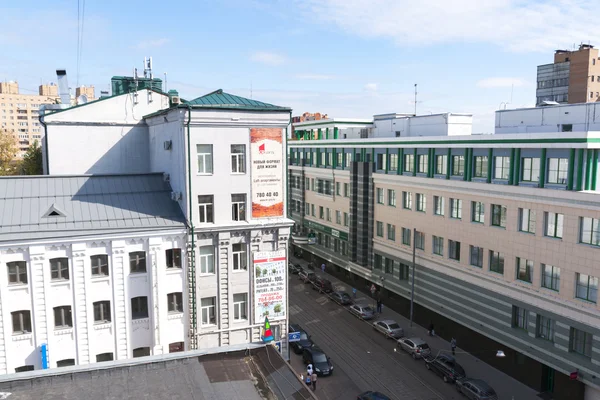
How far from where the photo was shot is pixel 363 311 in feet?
164

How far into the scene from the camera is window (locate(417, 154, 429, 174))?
4544 centimetres

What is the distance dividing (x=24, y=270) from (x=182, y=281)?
9.07m

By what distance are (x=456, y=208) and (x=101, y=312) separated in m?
28.4

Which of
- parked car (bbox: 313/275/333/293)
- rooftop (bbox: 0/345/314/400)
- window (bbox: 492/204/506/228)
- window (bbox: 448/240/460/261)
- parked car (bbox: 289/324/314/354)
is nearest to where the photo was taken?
rooftop (bbox: 0/345/314/400)

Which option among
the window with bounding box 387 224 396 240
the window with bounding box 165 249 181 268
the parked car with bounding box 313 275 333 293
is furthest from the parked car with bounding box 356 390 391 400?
the parked car with bounding box 313 275 333 293

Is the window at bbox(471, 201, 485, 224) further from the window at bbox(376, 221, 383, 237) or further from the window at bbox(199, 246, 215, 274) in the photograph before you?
the window at bbox(199, 246, 215, 274)

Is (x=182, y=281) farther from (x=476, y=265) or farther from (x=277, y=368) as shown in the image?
(x=476, y=265)

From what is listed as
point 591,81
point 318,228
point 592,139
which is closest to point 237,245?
point 592,139

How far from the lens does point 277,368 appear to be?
18656 mm

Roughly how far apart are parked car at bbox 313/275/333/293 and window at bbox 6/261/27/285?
35.3m

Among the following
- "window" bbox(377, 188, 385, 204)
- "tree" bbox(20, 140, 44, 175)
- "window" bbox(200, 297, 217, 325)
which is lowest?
"window" bbox(200, 297, 217, 325)

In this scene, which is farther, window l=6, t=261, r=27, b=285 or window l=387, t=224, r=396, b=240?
window l=387, t=224, r=396, b=240

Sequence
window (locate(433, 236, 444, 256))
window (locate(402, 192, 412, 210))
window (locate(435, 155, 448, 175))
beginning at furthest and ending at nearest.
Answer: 1. window (locate(402, 192, 412, 210))
2. window (locate(433, 236, 444, 256))
3. window (locate(435, 155, 448, 175))

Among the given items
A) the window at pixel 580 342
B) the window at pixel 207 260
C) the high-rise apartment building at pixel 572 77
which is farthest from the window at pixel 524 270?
the high-rise apartment building at pixel 572 77
